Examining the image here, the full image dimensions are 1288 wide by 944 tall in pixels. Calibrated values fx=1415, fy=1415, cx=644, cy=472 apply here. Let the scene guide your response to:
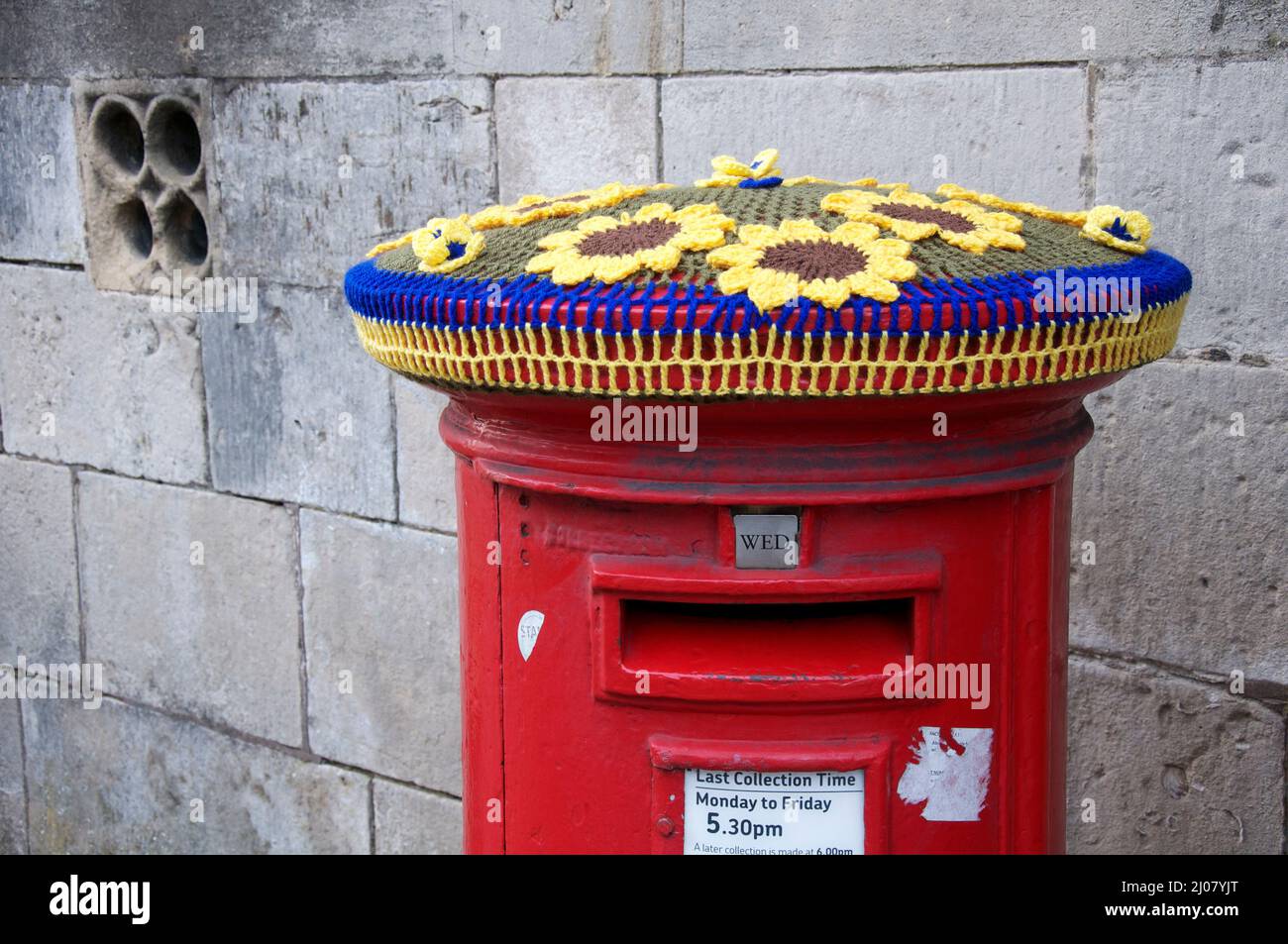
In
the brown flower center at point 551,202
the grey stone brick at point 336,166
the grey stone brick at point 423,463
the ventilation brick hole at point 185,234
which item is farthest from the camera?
the ventilation brick hole at point 185,234

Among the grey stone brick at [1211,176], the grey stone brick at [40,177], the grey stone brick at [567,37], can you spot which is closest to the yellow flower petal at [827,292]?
the grey stone brick at [1211,176]

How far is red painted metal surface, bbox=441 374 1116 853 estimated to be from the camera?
1.64 metres

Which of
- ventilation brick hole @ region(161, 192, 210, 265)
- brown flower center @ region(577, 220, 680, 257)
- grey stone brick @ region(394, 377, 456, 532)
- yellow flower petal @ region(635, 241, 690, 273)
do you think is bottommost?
A: grey stone brick @ region(394, 377, 456, 532)

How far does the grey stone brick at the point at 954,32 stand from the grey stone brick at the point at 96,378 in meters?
1.83

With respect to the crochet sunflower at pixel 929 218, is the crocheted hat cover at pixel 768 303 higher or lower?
lower

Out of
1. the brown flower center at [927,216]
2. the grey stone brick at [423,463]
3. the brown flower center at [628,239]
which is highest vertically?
the brown flower center at [927,216]

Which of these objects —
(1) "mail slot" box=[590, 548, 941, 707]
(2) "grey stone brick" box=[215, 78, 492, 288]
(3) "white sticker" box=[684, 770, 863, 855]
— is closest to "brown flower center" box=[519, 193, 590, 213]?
(1) "mail slot" box=[590, 548, 941, 707]

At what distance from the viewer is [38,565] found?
4594 mm

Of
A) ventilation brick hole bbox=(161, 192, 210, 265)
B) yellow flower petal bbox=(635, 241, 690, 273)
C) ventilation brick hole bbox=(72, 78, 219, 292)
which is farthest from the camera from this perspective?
ventilation brick hole bbox=(161, 192, 210, 265)

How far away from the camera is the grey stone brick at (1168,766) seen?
106 inches

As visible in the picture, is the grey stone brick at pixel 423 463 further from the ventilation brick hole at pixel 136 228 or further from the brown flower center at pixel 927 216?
the brown flower center at pixel 927 216

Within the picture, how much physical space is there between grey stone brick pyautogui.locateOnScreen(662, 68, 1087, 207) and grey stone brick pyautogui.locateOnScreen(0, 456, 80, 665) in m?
2.47

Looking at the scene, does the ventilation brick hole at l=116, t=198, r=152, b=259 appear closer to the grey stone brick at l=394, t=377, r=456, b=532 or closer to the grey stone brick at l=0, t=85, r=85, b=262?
the grey stone brick at l=0, t=85, r=85, b=262

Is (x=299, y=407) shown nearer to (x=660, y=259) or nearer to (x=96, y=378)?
(x=96, y=378)
